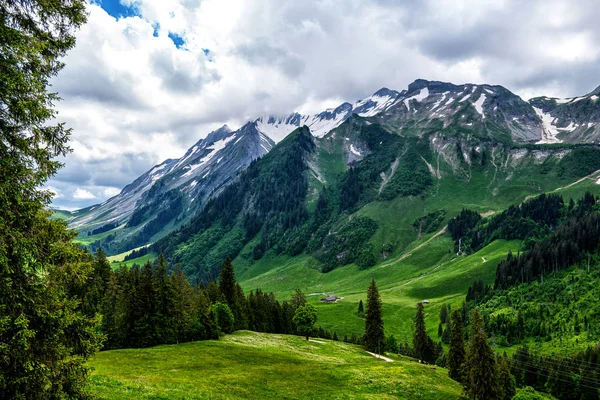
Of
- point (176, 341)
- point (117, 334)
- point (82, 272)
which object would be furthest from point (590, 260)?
point (82, 272)

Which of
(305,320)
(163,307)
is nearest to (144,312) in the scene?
(163,307)

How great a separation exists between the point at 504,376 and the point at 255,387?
193 feet

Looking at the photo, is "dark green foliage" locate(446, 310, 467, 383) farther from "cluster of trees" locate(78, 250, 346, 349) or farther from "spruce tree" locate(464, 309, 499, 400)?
"cluster of trees" locate(78, 250, 346, 349)

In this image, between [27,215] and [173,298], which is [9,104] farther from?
[173,298]

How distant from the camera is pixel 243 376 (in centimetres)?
4597

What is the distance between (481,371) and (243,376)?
39642 millimetres

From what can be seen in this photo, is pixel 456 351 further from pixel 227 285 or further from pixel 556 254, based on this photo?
pixel 556 254

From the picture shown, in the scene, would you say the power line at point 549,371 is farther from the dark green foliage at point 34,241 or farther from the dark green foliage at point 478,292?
the dark green foliage at point 34,241

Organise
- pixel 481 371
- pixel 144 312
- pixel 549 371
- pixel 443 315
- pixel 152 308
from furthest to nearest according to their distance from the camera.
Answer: pixel 443 315
pixel 549 371
pixel 152 308
pixel 144 312
pixel 481 371

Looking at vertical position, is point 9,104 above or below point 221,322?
above

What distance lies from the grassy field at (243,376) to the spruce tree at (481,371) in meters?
3.20

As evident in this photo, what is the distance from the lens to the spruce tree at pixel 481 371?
58031mm

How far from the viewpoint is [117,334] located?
212ft

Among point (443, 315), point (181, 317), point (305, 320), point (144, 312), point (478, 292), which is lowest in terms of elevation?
point (443, 315)
